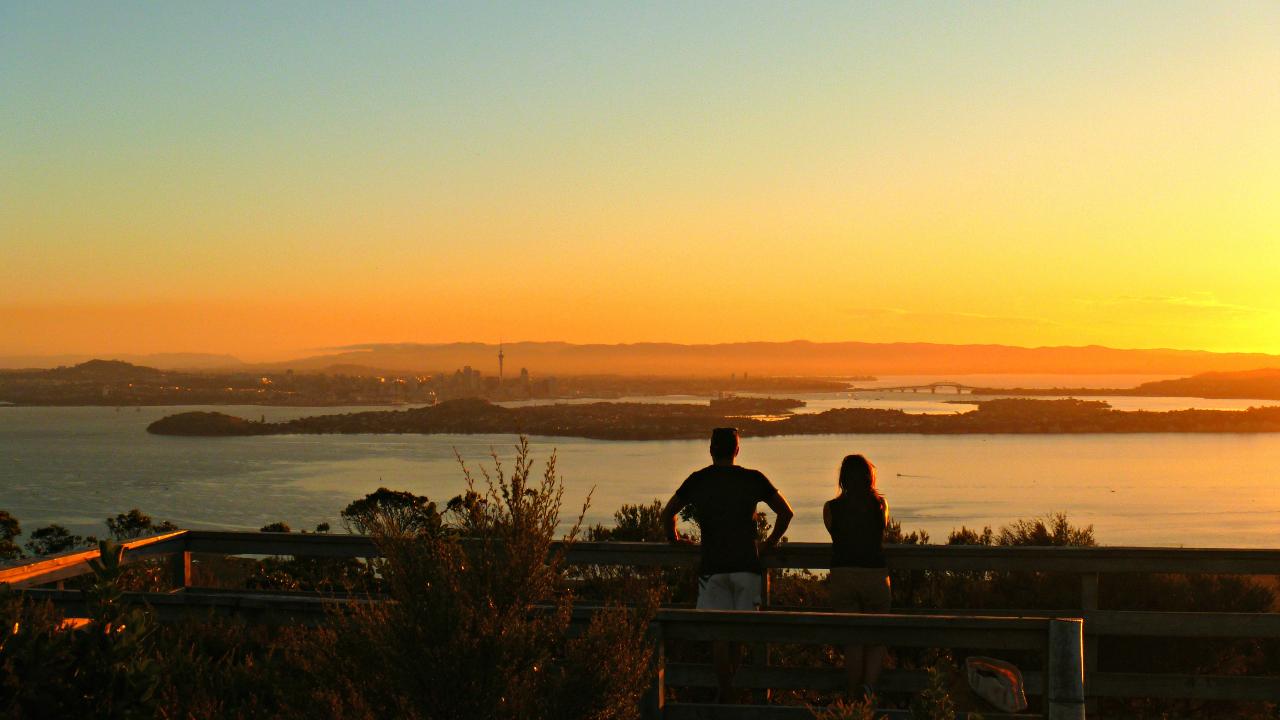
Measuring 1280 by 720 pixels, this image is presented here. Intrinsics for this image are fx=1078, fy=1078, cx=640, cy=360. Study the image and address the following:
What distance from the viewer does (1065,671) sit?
120 inches

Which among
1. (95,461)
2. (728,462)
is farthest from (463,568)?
(95,461)

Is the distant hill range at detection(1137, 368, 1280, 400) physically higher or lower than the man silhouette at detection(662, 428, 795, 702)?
higher

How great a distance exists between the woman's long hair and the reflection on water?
44.7 meters

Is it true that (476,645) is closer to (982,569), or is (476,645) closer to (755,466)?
(982,569)

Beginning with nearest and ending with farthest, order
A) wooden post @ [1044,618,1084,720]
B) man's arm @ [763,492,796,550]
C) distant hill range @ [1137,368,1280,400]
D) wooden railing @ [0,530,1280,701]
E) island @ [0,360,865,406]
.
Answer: wooden post @ [1044,618,1084,720], wooden railing @ [0,530,1280,701], man's arm @ [763,492,796,550], distant hill range @ [1137,368,1280,400], island @ [0,360,865,406]

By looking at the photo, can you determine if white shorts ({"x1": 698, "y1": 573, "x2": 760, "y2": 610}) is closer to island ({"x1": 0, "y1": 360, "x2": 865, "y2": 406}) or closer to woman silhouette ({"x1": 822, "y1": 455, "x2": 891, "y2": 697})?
woman silhouette ({"x1": 822, "y1": 455, "x2": 891, "y2": 697})

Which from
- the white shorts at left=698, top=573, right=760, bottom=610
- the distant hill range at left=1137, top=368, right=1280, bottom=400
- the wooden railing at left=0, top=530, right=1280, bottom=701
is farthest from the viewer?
the distant hill range at left=1137, top=368, right=1280, bottom=400

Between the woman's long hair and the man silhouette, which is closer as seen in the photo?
the man silhouette

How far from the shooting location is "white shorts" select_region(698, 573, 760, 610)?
5.16 metres

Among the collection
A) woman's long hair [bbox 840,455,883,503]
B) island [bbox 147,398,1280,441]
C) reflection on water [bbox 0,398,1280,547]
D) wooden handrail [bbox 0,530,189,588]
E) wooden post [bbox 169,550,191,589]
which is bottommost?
reflection on water [bbox 0,398,1280,547]

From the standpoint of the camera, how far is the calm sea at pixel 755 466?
5679cm

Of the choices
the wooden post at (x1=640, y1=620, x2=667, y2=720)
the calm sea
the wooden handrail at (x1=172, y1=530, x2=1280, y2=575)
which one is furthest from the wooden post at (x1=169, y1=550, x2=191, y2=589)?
the calm sea

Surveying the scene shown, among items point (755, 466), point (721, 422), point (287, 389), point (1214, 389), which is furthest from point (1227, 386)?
point (287, 389)

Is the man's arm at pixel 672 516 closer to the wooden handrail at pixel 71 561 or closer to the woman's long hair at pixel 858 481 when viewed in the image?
the woman's long hair at pixel 858 481
